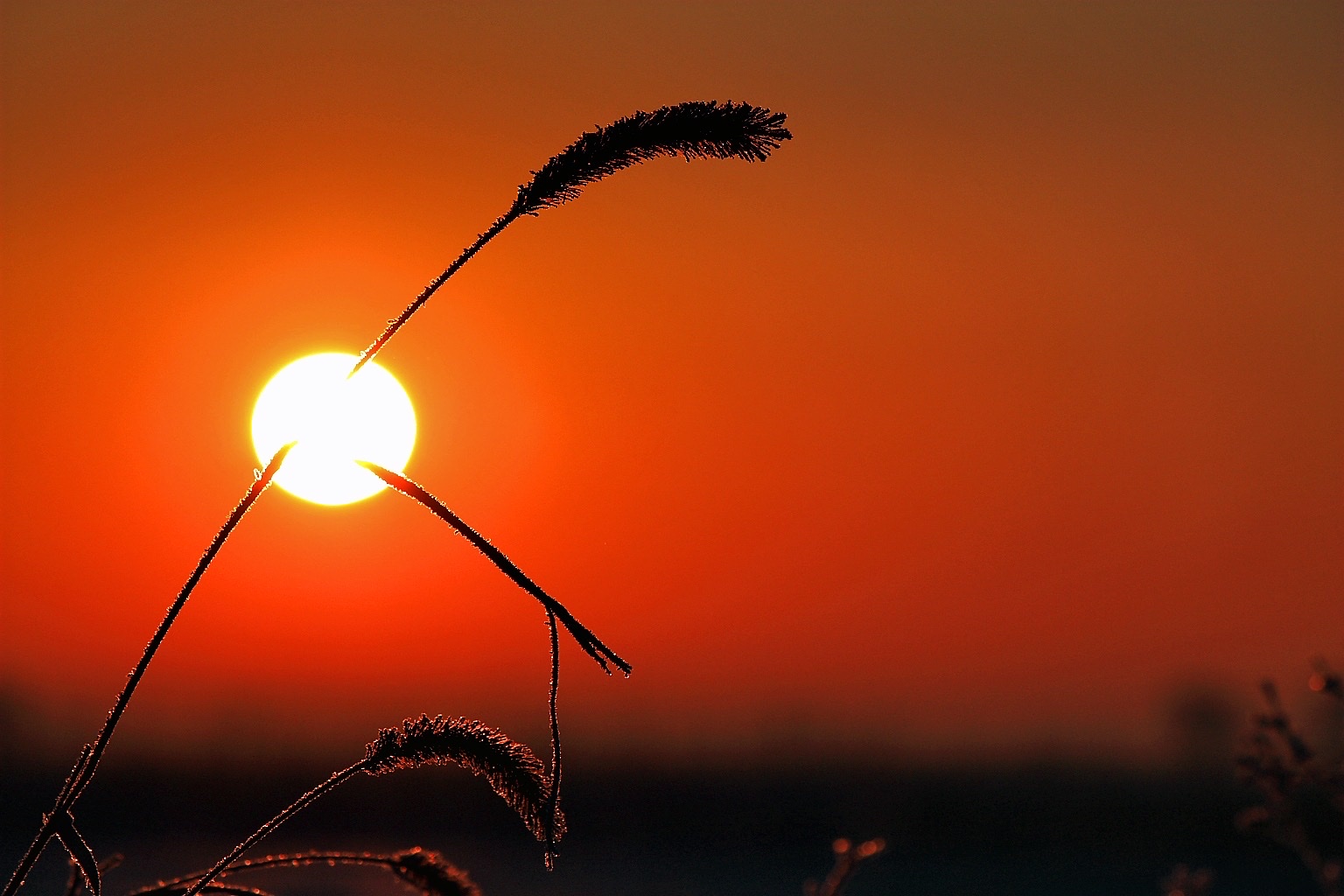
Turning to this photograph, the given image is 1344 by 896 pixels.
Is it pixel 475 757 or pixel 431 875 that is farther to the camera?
pixel 431 875

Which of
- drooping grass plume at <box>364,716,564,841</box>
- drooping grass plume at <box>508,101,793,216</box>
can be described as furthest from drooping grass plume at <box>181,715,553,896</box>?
drooping grass plume at <box>508,101,793,216</box>

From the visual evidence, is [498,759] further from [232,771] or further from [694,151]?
[232,771]

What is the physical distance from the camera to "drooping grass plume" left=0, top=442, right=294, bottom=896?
1659mm

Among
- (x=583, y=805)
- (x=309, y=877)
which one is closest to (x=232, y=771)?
(x=583, y=805)

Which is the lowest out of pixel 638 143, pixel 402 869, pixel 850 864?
pixel 850 864

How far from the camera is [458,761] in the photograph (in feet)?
6.00

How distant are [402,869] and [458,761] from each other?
24 cm

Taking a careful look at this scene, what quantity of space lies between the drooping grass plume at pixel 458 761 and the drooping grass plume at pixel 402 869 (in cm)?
8

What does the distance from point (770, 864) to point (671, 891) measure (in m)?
4.04

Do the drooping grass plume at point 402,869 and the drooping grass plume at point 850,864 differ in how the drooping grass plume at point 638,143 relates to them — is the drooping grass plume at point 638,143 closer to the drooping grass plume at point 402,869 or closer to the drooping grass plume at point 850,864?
the drooping grass plume at point 402,869

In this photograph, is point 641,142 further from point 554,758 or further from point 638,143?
point 554,758

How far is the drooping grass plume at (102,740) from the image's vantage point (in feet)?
5.44

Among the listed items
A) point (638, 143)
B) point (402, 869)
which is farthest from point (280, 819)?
point (638, 143)

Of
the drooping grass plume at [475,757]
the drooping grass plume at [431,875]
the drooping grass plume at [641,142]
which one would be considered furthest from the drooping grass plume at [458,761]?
the drooping grass plume at [641,142]
